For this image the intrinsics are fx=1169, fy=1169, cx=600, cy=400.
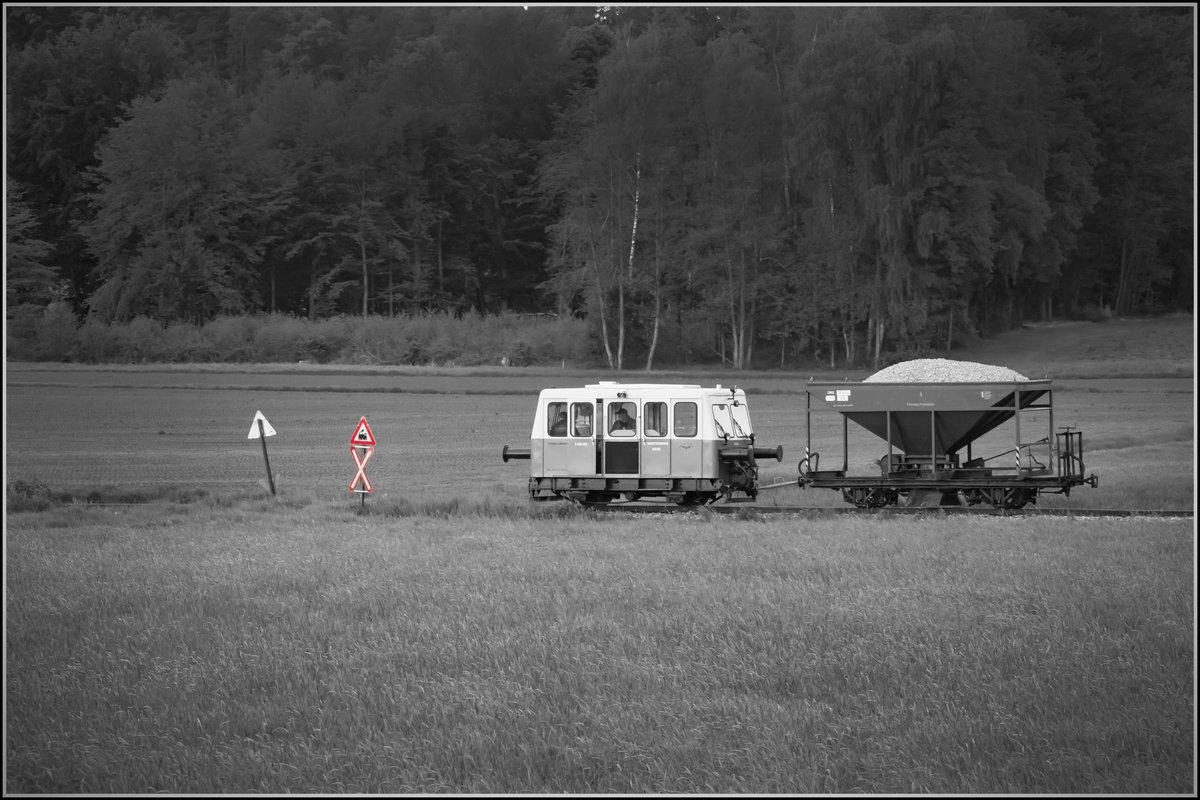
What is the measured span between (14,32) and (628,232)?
165 feet

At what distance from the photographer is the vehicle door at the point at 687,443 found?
70.3ft

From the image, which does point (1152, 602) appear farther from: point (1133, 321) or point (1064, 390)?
point (1133, 321)

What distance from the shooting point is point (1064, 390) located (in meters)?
48.7

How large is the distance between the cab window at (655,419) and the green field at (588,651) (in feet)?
7.21

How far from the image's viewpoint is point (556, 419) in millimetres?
21984

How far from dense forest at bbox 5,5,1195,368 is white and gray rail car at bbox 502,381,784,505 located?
82.6 ft

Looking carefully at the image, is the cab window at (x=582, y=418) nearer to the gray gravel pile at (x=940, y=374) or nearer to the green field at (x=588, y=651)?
the green field at (x=588, y=651)

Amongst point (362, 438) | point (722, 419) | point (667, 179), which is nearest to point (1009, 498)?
point (722, 419)

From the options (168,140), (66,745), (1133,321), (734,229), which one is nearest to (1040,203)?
(1133,321)

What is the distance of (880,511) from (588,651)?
11.4 m

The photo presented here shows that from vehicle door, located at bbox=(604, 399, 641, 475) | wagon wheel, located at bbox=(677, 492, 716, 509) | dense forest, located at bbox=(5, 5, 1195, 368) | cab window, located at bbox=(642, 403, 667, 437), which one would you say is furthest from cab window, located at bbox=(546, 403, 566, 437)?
dense forest, located at bbox=(5, 5, 1195, 368)

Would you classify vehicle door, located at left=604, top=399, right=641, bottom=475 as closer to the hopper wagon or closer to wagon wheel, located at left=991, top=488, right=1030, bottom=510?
the hopper wagon

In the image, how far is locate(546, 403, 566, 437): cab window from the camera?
21969 millimetres

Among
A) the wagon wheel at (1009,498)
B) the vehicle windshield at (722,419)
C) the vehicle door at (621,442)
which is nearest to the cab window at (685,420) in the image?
the vehicle windshield at (722,419)
